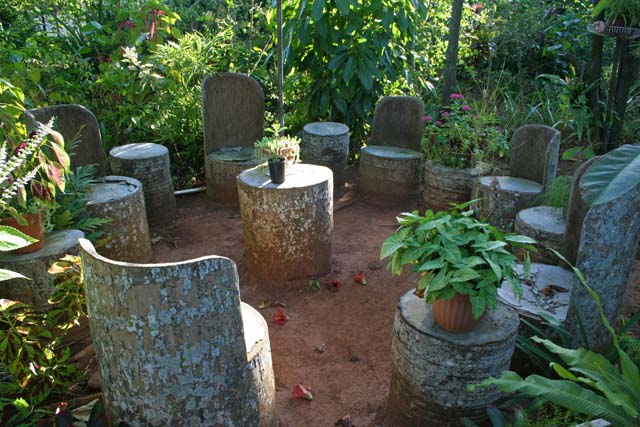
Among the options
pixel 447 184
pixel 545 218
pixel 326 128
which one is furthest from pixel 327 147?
pixel 545 218

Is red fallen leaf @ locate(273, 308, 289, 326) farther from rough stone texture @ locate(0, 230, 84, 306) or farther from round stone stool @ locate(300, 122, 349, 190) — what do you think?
round stone stool @ locate(300, 122, 349, 190)

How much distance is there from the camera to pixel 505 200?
470cm

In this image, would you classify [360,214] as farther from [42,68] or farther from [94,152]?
[42,68]

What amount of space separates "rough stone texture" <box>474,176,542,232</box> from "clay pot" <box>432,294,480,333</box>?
2.19 m

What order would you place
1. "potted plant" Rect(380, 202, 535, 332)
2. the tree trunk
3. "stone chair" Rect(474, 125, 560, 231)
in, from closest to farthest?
"potted plant" Rect(380, 202, 535, 332), "stone chair" Rect(474, 125, 560, 231), the tree trunk

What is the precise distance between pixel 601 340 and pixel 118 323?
2461 millimetres

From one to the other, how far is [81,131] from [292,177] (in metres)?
1.85

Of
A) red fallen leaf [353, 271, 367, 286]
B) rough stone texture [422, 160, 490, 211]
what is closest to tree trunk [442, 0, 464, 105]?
rough stone texture [422, 160, 490, 211]

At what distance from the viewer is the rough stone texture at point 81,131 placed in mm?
4523

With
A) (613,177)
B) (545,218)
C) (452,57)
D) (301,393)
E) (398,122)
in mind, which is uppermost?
(452,57)

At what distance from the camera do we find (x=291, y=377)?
3.46 metres

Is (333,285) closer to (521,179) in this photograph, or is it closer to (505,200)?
(505,200)

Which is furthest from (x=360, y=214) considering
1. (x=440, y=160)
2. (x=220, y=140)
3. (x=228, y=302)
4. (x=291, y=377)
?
(x=228, y=302)

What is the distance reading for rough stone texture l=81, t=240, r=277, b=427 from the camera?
217 cm
